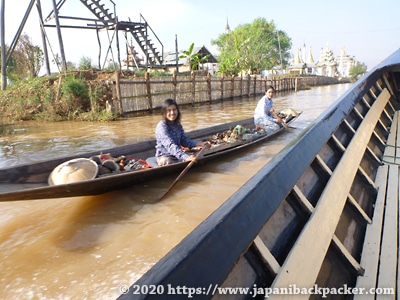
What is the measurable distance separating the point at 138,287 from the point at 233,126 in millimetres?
6719

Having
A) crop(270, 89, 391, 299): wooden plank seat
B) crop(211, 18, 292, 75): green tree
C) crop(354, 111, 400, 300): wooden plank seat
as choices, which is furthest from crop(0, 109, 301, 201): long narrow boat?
crop(211, 18, 292, 75): green tree

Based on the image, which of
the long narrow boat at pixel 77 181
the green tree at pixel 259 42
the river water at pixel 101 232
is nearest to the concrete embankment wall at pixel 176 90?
the river water at pixel 101 232

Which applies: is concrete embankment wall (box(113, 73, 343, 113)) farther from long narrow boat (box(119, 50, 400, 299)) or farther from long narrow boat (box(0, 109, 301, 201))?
long narrow boat (box(119, 50, 400, 299))

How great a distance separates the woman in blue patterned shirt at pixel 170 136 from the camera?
13.6 feet

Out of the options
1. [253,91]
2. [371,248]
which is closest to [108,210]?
[371,248]

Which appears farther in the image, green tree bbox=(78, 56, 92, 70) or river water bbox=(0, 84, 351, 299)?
A: green tree bbox=(78, 56, 92, 70)

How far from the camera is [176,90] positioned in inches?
542

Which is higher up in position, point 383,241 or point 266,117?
point 266,117

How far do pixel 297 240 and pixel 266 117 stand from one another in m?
6.29

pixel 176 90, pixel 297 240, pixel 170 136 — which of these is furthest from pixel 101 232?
pixel 176 90

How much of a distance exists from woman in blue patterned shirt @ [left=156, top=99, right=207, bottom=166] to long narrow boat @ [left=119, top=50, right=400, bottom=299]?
6.95 ft

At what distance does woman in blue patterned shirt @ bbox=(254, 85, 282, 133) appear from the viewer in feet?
24.3

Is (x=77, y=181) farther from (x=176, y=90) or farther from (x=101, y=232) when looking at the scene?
(x=176, y=90)

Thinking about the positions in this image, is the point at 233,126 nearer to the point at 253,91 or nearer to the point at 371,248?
the point at 371,248
